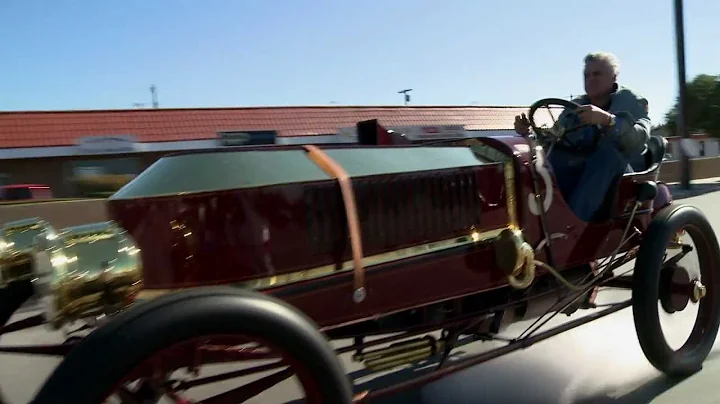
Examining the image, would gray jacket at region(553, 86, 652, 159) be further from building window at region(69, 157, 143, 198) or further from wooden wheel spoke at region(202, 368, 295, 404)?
building window at region(69, 157, 143, 198)

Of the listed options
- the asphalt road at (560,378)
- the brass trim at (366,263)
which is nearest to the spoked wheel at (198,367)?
the brass trim at (366,263)

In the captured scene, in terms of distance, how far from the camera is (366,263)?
2.32m

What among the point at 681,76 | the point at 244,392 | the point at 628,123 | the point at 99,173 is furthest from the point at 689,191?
the point at 244,392

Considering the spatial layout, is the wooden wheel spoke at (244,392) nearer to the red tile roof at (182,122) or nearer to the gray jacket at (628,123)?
the gray jacket at (628,123)

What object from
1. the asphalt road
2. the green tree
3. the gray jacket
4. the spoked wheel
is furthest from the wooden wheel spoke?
the green tree

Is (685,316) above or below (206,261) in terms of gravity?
below

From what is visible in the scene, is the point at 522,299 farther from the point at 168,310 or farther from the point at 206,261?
the point at 168,310

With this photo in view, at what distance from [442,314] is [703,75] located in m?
43.0

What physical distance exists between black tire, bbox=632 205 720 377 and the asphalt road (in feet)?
0.36

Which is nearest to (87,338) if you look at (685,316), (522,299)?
(522,299)

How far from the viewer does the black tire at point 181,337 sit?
1.47 metres

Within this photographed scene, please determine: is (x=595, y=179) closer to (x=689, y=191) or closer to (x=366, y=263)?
(x=366, y=263)

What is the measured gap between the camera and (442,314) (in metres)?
2.71

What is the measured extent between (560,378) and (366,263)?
1.69 m
